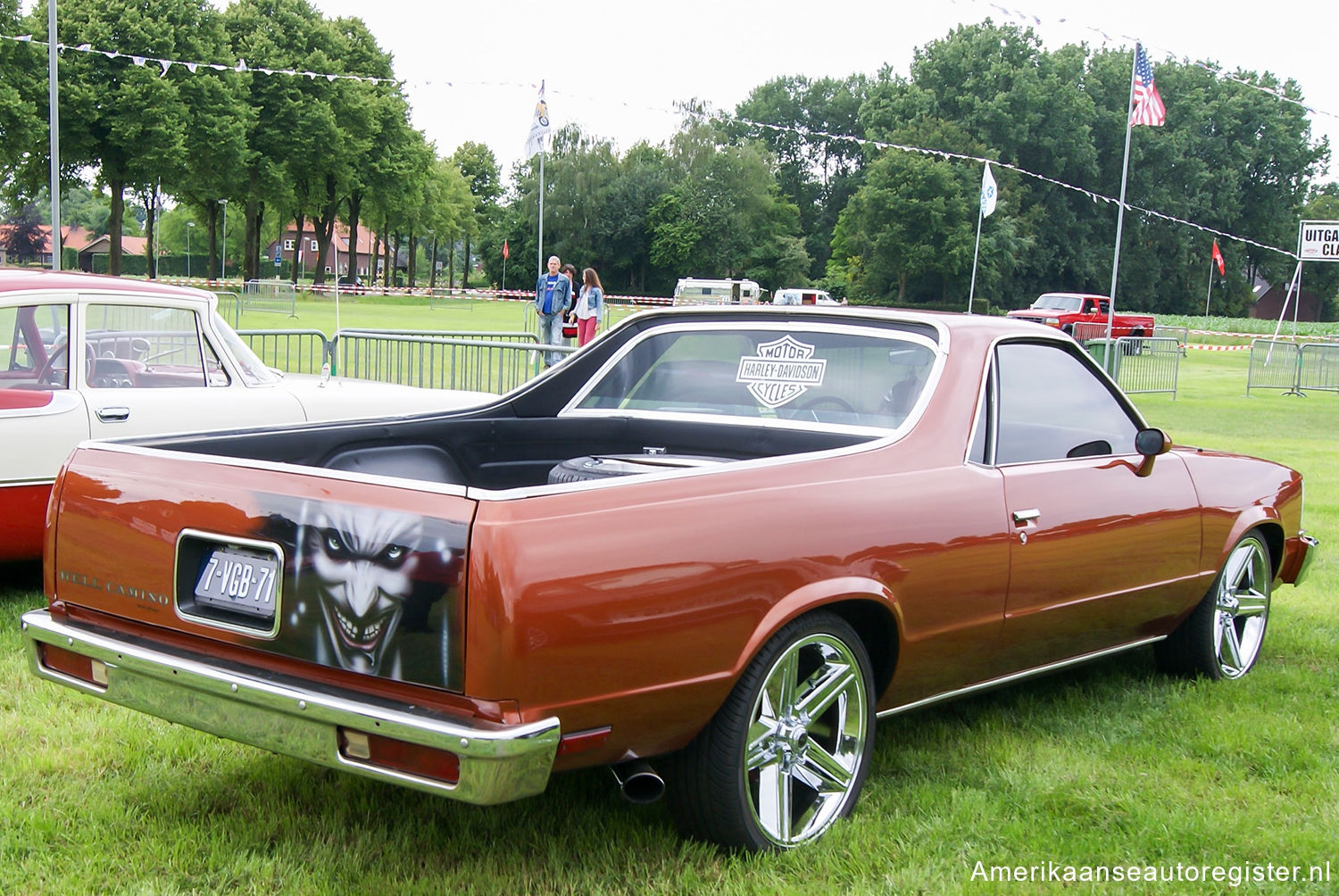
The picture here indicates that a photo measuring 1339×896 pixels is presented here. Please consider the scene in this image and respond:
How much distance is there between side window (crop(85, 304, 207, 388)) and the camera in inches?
239

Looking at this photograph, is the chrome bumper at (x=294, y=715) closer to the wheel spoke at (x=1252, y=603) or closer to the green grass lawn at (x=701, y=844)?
the green grass lawn at (x=701, y=844)

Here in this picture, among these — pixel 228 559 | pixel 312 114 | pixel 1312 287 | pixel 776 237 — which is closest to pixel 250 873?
pixel 228 559

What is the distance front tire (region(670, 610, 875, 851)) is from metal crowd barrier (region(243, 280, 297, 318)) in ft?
106

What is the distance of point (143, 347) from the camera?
20.9 ft

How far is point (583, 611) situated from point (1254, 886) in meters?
2.01

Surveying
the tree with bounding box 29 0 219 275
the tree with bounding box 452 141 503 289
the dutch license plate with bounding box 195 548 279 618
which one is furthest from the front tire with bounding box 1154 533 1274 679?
the tree with bounding box 452 141 503 289

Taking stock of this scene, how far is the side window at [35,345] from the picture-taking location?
228 inches

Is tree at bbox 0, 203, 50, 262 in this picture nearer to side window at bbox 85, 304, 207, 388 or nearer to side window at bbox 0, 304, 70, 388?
side window at bbox 85, 304, 207, 388

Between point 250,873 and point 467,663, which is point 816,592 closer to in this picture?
point 467,663

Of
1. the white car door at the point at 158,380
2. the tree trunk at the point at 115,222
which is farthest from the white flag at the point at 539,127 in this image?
the tree trunk at the point at 115,222

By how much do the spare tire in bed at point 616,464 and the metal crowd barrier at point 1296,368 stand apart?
917 inches

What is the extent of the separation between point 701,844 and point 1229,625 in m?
3.09

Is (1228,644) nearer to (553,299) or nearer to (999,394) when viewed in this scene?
(999,394)

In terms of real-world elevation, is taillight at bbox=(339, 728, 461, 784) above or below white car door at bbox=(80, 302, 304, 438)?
below
